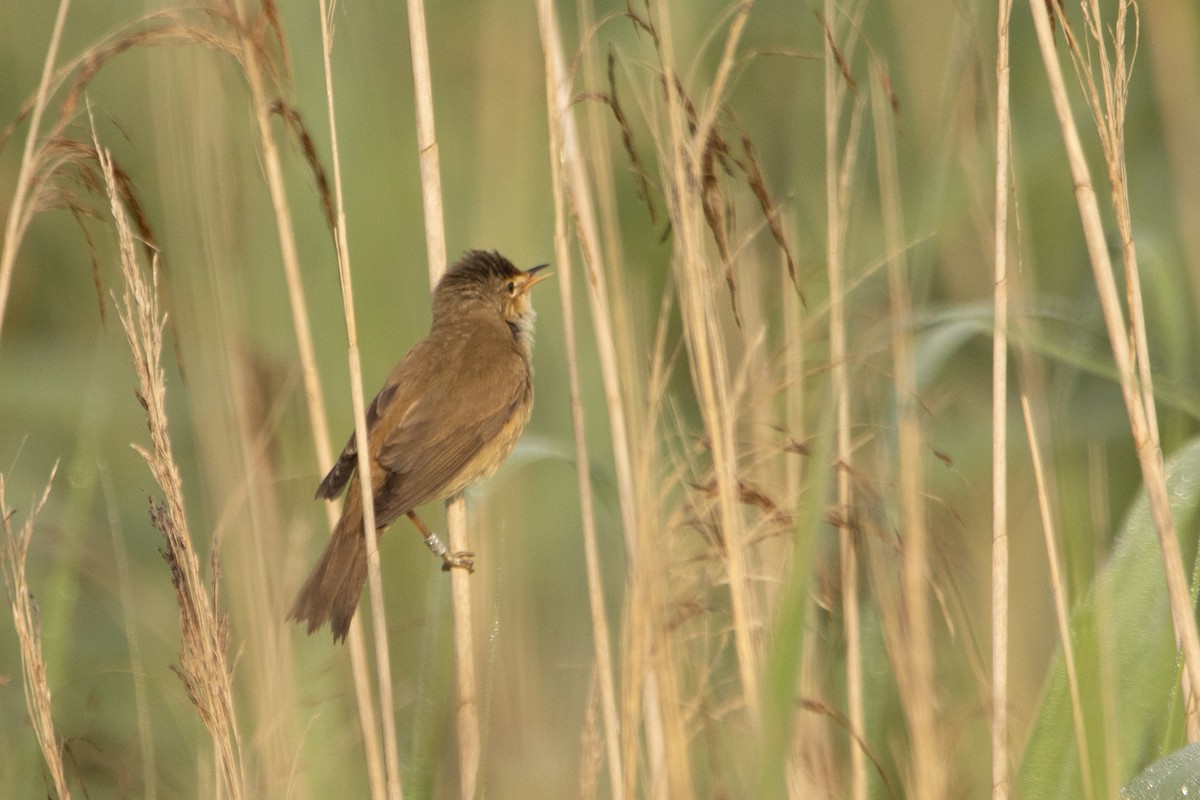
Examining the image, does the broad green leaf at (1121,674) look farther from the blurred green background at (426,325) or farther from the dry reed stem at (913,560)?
the blurred green background at (426,325)

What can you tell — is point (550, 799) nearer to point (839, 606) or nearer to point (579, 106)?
point (839, 606)

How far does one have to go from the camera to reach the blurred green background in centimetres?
271

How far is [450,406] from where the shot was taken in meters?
3.19

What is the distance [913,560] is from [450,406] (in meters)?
1.37

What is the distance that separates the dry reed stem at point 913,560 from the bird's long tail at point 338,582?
3.36ft

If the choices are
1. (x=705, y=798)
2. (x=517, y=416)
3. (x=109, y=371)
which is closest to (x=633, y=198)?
(x=517, y=416)

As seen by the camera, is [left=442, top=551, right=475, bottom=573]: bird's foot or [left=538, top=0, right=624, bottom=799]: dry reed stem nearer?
[left=538, top=0, right=624, bottom=799]: dry reed stem

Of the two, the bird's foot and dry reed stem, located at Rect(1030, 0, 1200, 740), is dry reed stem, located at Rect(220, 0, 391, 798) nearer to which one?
the bird's foot

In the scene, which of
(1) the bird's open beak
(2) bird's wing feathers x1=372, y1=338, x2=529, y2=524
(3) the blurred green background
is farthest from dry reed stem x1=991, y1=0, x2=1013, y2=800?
(1) the bird's open beak

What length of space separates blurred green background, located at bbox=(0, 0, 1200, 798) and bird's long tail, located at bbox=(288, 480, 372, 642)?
0.26 feet

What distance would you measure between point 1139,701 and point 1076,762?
15 cm

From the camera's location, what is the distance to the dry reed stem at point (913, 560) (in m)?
2.10

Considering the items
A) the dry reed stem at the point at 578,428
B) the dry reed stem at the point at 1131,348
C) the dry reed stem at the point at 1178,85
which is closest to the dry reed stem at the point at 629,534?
the dry reed stem at the point at 578,428

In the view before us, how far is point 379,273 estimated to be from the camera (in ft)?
10.5
